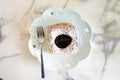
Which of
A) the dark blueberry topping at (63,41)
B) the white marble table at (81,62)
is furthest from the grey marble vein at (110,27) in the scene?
the dark blueberry topping at (63,41)

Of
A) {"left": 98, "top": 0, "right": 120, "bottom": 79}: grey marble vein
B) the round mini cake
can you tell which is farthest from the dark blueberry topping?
{"left": 98, "top": 0, "right": 120, "bottom": 79}: grey marble vein

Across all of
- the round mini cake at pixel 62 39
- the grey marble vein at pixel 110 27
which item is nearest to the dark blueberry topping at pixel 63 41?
the round mini cake at pixel 62 39

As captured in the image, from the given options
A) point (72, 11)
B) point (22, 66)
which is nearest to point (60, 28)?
point (72, 11)

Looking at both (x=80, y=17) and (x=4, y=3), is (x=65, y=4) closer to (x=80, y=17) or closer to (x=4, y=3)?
(x=80, y=17)

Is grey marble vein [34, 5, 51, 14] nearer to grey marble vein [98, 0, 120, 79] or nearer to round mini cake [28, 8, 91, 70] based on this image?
round mini cake [28, 8, 91, 70]

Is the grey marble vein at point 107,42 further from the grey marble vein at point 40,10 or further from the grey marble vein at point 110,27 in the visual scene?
the grey marble vein at point 40,10

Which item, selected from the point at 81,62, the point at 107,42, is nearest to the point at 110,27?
the point at 107,42

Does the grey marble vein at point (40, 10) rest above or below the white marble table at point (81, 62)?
above
